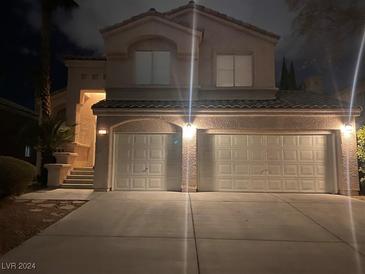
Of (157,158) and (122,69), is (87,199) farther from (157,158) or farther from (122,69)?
(122,69)

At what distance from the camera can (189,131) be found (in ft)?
39.0

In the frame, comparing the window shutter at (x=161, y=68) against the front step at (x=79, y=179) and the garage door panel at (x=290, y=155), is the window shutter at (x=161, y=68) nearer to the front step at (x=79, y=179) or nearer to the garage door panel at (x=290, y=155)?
the front step at (x=79, y=179)

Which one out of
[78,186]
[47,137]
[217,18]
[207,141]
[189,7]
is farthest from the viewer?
[189,7]

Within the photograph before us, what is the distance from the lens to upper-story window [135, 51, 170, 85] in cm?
1354

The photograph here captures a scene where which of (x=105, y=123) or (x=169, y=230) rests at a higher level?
(x=105, y=123)

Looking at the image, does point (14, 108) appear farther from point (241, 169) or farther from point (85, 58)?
point (241, 169)

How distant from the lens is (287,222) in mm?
7285

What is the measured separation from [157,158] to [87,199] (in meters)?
3.28

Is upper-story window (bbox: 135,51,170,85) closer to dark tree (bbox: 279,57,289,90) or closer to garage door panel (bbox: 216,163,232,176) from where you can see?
garage door panel (bbox: 216,163,232,176)

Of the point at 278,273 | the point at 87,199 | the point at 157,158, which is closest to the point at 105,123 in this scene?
the point at 157,158

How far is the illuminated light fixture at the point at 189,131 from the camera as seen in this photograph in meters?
11.9

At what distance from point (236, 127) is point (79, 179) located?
7.15 m

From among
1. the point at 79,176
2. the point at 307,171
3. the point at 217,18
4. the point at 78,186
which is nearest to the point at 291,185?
the point at 307,171

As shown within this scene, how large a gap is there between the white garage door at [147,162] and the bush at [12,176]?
3.79 m
